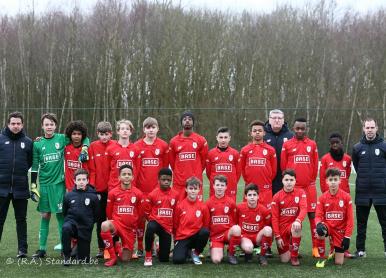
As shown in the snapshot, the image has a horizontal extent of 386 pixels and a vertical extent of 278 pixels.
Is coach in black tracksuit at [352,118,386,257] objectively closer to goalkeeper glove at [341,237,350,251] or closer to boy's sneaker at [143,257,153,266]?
goalkeeper glove at [341,237,350,251]

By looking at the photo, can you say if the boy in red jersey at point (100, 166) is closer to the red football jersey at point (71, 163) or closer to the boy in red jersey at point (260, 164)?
the red football jersey at point (71, 163)

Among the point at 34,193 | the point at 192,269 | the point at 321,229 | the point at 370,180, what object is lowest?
the point at 192,269

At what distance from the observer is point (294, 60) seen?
24641 millimetres

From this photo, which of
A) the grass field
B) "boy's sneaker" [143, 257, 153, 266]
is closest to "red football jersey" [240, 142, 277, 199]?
the grass field

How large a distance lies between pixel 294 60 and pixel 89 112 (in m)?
9.87

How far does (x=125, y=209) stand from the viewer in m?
5.98

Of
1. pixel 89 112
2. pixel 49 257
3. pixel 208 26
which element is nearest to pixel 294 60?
pixel 208 26

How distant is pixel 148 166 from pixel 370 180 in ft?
8.66

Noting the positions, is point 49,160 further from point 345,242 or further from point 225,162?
point 345,242

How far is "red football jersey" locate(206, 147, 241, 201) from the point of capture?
648cm

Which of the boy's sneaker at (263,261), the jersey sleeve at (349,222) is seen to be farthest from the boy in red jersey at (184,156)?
the jersey sleeve at (349,222)

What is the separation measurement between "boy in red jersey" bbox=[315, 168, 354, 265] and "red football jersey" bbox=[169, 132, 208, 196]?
1524 mm

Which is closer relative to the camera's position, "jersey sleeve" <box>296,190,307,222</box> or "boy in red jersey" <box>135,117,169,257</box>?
"jersey sleeve" <box>296,190,307,222</box>

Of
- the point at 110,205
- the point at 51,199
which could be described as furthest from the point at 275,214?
the point at 51,199
